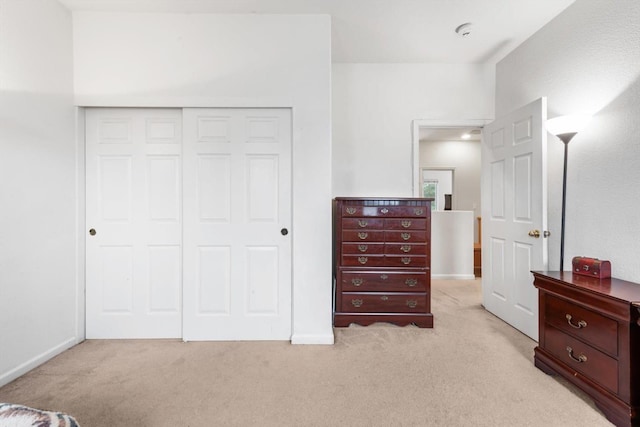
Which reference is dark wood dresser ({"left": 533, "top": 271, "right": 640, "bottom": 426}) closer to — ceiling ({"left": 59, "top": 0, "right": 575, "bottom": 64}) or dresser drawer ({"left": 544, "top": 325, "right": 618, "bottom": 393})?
dresser drawer ({"left": 544, "top": 325, "right": 618, "bottom": 393})

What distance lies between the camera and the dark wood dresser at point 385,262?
8.51 feet

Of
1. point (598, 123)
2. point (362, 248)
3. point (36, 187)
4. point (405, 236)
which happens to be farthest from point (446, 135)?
point (36, 187)

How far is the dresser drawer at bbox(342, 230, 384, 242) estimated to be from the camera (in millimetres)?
2600

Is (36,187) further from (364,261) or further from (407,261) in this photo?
(407,261)

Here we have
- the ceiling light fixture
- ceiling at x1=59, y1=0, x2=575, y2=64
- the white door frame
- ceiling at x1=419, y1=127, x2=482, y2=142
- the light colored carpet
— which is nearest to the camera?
the light colored carpet

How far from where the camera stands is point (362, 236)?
2.60m

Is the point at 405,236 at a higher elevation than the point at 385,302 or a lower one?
higher

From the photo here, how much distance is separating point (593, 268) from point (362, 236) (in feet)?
5.21

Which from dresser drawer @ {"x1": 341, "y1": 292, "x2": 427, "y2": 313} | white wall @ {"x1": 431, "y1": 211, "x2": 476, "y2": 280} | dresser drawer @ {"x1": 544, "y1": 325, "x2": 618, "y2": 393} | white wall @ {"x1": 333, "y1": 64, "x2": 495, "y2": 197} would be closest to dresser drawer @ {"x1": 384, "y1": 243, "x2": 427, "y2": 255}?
dresser drawer @ {"x1": 341, "y1": 292, "x2": 427, "y2": 313}

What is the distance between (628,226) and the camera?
1.77 metres

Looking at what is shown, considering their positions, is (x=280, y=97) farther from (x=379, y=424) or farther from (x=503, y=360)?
(x=503, y=360)

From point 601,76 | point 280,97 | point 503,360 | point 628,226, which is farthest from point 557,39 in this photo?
point 503,360

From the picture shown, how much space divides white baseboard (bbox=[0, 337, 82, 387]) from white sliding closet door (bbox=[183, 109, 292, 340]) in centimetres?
89

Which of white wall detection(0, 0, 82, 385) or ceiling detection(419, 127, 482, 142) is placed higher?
ceiling detection(419, 127, 482, 142)
